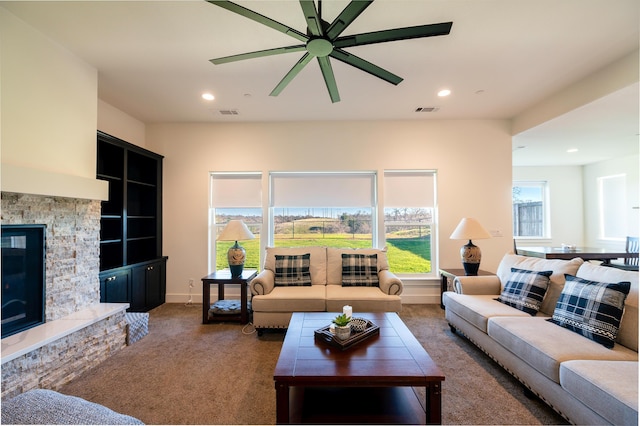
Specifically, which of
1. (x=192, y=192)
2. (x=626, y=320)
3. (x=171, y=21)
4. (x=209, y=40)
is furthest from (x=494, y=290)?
(x=192, y=192)

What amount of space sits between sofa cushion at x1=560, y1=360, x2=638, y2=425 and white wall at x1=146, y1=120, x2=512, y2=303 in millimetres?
2711

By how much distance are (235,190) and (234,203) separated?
222 mm

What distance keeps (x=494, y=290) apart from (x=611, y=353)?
1363mm

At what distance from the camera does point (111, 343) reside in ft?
8.61

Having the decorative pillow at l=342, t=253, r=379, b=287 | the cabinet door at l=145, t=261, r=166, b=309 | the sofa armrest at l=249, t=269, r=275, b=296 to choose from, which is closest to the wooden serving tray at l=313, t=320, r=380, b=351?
the sofa armrest at l=249, t=269, r=275, b=296

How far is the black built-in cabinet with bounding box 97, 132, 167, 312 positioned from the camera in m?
3.32

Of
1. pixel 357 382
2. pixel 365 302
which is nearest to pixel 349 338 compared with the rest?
pixel 357 382

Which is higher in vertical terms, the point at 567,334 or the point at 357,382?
the point at 567,334

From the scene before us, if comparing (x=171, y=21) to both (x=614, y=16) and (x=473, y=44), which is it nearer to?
(x=473, y=44)

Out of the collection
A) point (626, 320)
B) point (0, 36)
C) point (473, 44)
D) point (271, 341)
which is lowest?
point (271, 341)

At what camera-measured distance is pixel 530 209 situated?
6926 millimetres

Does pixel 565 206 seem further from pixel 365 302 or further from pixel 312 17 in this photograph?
pixel 312 17

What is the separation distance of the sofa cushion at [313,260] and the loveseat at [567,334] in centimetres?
165

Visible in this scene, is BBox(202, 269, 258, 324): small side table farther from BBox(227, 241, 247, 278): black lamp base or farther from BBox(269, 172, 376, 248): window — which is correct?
BBox(269, 172, 376, 248): window
